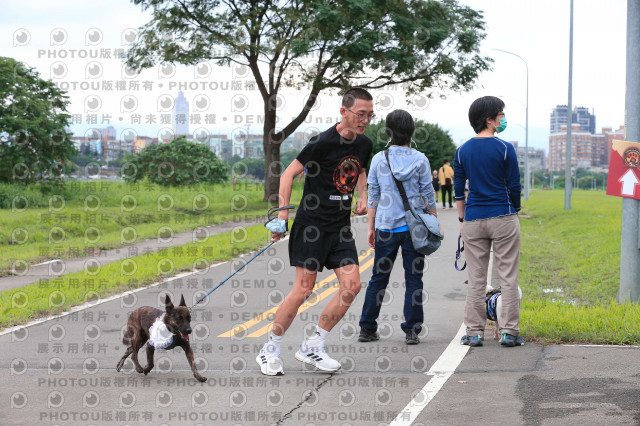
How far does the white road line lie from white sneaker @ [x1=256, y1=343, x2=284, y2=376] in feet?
3.55

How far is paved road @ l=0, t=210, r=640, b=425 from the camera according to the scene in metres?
4.90

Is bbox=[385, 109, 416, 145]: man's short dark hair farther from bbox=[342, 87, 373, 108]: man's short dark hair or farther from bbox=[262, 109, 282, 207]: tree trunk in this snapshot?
bbox=[262, 109, 282, 207]: tree trunk

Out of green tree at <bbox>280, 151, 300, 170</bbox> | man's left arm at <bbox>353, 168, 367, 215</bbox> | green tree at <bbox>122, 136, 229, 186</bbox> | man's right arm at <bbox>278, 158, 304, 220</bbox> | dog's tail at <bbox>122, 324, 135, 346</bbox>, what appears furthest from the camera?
green tree at <bbox>122, 136, 229, 186</bbox>

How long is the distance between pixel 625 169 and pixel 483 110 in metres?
2.45

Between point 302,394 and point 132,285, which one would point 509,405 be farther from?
point 132,285

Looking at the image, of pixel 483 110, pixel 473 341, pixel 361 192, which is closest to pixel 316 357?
pixel 361 192

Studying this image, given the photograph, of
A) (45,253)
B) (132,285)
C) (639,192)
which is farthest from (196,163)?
(639,192)

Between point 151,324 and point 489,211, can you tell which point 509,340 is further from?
point 151,324

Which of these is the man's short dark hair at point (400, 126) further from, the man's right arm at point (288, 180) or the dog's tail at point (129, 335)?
the dog's tail at point (129, 335)

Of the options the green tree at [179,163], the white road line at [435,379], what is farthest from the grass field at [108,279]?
the green tree at [179,163]

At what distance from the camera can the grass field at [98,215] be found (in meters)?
16.4

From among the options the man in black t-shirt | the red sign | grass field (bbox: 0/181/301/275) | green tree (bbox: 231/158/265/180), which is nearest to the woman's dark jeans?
the man in black t-shirt

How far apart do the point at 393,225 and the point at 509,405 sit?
2.26 m

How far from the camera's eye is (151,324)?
5785mm
